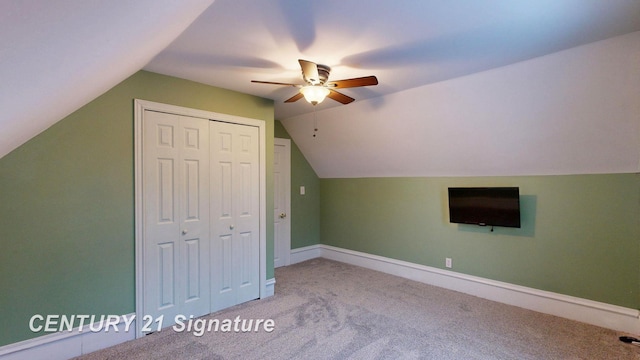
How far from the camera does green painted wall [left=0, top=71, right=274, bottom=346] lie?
89.4 inches

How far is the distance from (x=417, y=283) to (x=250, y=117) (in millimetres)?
3169

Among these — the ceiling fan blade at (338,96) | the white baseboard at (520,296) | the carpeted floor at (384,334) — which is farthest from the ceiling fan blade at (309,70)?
the white baseboard at (520,296)

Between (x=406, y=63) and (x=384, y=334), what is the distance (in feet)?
8.12

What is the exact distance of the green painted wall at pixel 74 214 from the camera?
2271mm

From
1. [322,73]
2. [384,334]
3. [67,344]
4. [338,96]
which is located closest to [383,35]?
[322,73]

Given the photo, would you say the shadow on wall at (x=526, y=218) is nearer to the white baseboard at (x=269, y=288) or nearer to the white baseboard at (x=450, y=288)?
the white baseboard at (x=450, y=288)

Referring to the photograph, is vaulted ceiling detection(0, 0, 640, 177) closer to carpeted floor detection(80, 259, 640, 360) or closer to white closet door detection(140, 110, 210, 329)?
white closet door detection(140, 110, 210, 329)

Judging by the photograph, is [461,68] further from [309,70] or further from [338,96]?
[309,70]

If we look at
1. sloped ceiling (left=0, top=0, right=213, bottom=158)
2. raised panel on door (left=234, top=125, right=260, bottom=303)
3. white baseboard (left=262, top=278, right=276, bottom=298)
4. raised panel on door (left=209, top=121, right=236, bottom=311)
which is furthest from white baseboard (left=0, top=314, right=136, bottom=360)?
sloped ceiling (left=0, top=0, right=213, bottom=158)

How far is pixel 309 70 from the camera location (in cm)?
226

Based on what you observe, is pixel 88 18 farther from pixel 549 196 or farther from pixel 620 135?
pixel 549 196

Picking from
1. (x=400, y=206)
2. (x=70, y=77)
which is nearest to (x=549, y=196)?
(x=400, y=206)

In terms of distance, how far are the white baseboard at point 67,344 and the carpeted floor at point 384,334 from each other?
0.28 ft

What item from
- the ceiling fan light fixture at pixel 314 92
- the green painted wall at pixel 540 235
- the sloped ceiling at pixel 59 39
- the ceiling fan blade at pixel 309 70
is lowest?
the green painted wall at pixel 540 235
